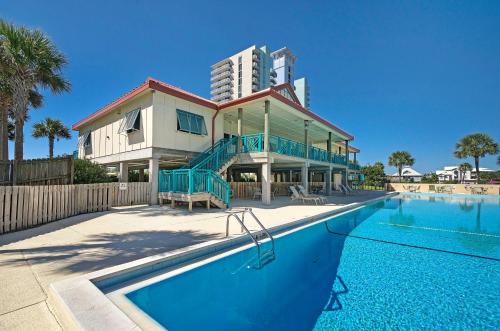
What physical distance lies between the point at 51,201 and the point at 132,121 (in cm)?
695

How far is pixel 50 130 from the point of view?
87.2 ft

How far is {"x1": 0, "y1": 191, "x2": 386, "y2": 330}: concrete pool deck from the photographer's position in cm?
271

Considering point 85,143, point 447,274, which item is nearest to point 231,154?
point 447,274

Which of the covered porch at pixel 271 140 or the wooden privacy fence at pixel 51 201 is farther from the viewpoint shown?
the covered porch at pixel 271 140

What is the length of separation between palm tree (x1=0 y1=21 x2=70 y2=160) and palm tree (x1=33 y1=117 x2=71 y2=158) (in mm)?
17642

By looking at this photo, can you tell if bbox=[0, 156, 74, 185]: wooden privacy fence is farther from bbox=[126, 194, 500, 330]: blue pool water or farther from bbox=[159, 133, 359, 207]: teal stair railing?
bbox=[126, 194, 500, 330]: blue pool water

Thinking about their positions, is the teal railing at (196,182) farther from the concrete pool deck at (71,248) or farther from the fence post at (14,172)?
the fence post at (14,172)

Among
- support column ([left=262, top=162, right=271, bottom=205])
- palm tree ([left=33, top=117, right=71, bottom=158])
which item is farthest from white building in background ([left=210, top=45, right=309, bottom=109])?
support column ([left=262, top=162, right=271, bottom=205])

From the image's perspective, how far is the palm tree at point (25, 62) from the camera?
423 inches

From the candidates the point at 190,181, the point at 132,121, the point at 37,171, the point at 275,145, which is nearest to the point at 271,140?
the point at 275,145

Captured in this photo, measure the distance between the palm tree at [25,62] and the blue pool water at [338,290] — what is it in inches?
566

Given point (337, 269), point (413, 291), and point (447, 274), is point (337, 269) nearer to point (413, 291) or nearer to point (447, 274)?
point (413, 291)

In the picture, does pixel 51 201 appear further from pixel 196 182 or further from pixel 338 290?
pixel 338 290

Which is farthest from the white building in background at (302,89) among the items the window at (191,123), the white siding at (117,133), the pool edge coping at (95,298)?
the pool edge coping at (95,298)
